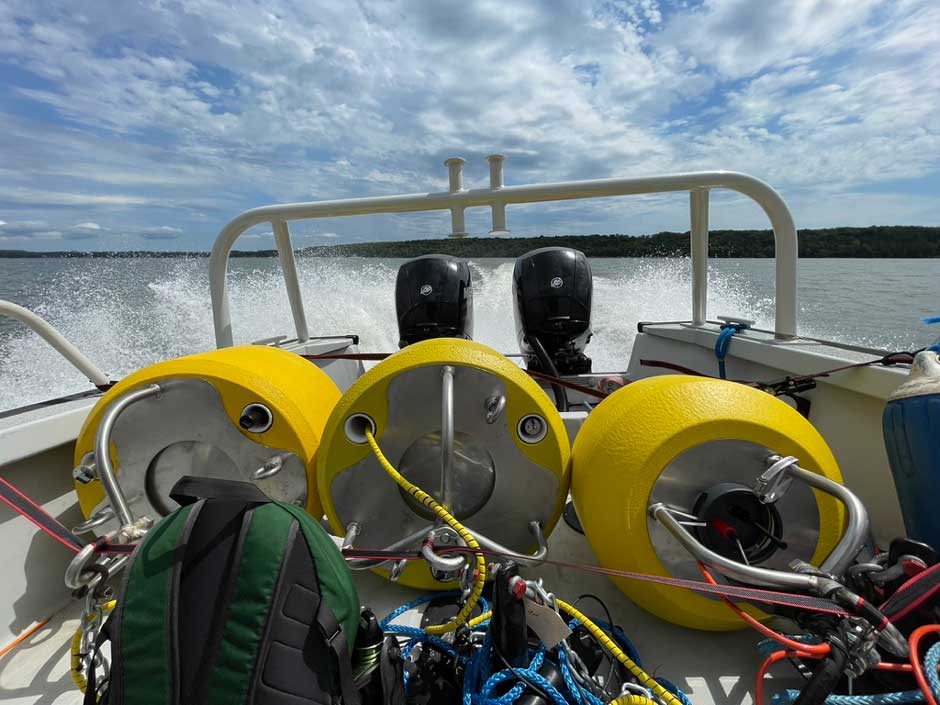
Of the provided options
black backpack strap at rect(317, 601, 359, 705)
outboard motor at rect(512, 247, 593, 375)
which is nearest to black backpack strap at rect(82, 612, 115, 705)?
black backpack strap at rect(317, 601, 359, 705)

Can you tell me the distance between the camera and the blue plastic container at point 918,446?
3.58 ft

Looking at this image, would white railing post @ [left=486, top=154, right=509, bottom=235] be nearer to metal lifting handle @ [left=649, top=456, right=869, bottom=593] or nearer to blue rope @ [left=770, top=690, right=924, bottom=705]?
metal lifting handle @ [left=649, top=456, right=869, bottom=593]

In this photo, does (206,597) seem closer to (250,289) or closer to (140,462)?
(140,462)

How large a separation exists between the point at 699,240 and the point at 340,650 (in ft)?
9.25

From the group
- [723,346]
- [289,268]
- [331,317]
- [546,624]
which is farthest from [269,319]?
[546,624]

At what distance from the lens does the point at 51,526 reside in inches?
43.1

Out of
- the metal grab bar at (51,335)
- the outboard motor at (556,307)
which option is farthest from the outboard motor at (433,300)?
the metal grab bar at (51,335)

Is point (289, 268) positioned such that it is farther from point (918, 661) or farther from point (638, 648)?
point (918, 661)

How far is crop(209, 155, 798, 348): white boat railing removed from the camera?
2359 millimetres

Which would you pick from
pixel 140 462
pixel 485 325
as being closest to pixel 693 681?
pixel 140 462

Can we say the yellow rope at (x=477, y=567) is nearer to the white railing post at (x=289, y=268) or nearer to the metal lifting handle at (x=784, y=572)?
the metal lifting handle at (x=784, y=572)

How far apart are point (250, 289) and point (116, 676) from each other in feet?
Answer: 37.4

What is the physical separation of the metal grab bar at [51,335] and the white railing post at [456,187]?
68.2 inches

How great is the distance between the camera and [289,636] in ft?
2.59
